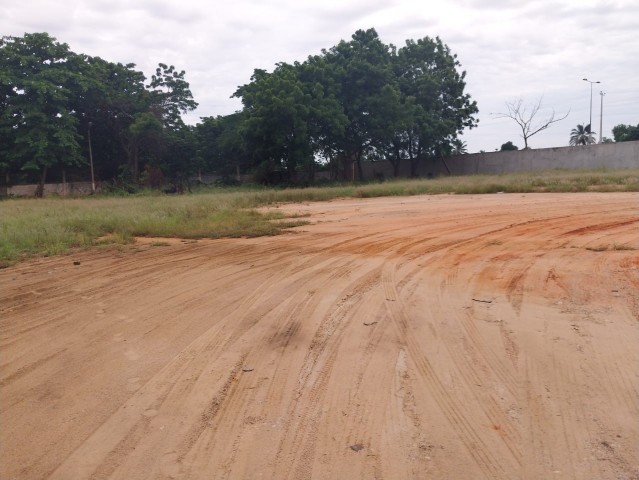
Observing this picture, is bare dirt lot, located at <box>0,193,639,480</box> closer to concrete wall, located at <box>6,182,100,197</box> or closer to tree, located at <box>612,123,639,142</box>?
concrete wall, located at <box>6,182,100,197</box>

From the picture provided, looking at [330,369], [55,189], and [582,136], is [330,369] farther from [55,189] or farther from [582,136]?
[582,136]

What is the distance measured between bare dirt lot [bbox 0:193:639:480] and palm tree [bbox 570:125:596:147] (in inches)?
1963

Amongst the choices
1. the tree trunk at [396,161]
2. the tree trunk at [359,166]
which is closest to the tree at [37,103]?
the tree trunk at [359,166]

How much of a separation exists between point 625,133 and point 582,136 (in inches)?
498

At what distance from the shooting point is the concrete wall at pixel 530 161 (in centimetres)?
3228

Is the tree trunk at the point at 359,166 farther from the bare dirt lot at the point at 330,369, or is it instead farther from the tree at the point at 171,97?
the bare dirt lot at the point at 330,369

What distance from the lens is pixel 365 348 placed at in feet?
15.1

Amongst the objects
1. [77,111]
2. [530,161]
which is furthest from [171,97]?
[530,161]

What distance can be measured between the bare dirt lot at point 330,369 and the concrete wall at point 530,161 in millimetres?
27741

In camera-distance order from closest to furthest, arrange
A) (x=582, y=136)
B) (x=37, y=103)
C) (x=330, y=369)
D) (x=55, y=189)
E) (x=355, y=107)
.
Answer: (x=330, y=369) < (x=37, y=103) < (x=355, y=107) < (x=55, y=189) < (x=582, y=136)

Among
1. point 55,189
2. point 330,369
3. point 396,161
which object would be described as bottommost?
point 330,369

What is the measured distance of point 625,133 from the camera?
45656 mm

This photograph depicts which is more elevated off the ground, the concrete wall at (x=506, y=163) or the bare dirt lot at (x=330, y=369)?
the concrete wall at (x=506, y=163)

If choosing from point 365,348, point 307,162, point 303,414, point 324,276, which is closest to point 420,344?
point 365,348
